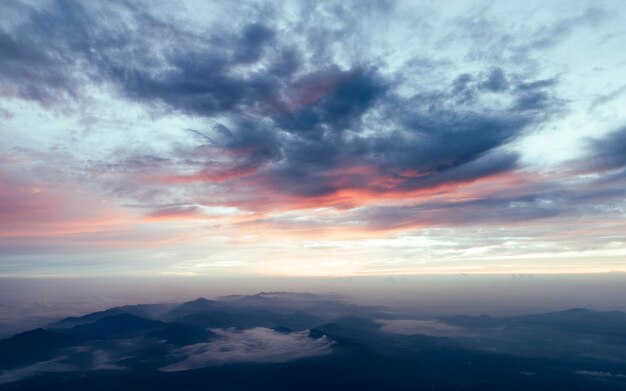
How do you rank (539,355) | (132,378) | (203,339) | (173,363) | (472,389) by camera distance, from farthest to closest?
(203,339)
(539,355)
(173,363)
(132,378)
(472,389)

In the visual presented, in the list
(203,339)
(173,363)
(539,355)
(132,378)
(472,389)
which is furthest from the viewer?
(203,339)

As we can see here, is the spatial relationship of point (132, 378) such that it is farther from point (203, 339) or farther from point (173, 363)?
point (203, 339)

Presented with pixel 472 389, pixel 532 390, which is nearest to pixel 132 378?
pixel 472 389

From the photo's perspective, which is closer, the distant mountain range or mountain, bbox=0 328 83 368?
the distant mountain range

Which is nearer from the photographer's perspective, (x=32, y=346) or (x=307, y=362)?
(x=307, y=362)

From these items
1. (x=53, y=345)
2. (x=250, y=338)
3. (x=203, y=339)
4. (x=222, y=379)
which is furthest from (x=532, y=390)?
(x=53, y=345)

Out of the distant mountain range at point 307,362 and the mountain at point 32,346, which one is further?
the mountain at point 32,346

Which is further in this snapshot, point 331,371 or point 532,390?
point 331,371

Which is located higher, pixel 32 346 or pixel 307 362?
pixel 32 346

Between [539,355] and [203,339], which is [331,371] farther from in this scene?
[539,355]
